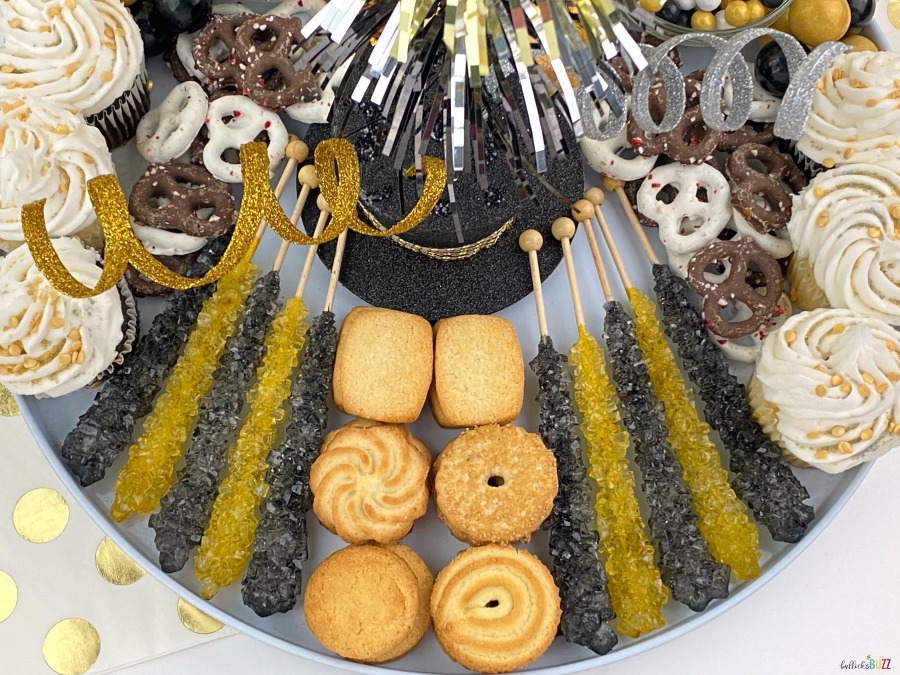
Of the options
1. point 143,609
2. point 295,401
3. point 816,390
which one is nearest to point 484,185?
point 295,401

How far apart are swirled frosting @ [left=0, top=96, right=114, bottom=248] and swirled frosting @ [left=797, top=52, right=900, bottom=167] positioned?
171 cm

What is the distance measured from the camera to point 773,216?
1950 mm

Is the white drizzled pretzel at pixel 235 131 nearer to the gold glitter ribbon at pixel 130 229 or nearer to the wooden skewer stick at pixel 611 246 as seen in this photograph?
the gold glitter ribbon at pixel 130 229

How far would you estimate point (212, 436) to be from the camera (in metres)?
1.88

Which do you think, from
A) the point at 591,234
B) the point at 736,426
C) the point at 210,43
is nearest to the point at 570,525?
the point at 736,426

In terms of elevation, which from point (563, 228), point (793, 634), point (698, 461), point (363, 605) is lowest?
point (793, 634)

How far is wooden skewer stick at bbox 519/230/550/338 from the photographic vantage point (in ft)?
6.56

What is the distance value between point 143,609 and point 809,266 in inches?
73.3

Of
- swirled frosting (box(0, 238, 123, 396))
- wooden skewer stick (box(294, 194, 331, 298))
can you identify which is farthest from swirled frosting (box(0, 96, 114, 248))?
wooden skewer stick (box(294, 194, 331, 298))

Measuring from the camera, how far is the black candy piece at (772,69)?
2.00 metres

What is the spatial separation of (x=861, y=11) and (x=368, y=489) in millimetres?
1770

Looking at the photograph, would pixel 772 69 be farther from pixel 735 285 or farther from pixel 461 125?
pixel 461 125

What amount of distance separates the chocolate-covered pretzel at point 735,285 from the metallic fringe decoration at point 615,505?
0.29 metres

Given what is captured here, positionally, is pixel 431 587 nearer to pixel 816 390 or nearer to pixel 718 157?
pixel 816 390
